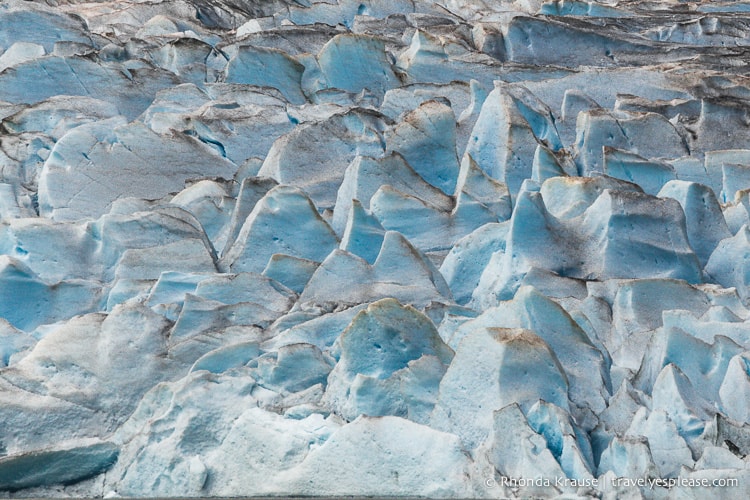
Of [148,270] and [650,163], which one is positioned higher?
[650,163]

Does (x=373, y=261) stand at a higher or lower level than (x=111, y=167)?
higher

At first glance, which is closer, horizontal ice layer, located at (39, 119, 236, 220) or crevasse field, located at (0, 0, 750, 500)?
crevasse field, located at (0, 0, 750, 500)

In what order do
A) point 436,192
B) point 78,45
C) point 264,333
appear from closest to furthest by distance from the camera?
1. point 264,333
2. point 436,192
3. point 78,45

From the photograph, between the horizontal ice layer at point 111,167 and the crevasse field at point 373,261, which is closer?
the crevasse field at point 373,261

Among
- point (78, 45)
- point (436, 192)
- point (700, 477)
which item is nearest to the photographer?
point (700, 477)

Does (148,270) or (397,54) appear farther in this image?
(397,54)

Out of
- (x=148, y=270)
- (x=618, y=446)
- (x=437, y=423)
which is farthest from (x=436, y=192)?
(x=618, y=446)

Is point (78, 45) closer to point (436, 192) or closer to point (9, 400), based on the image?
point (436, 192)

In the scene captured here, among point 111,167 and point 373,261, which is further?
point 111,167
